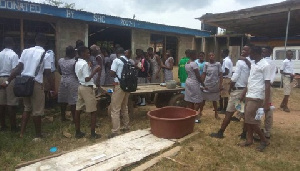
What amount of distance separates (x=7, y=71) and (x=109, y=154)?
2721mm

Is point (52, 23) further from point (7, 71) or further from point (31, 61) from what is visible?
point (31, 61)

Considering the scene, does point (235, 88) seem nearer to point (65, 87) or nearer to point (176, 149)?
point (176, 149)

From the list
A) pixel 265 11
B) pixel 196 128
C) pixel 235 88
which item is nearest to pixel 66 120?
pixel 196 128

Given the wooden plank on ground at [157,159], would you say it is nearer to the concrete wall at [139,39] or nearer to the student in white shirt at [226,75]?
the student in white shirt at [226,75]

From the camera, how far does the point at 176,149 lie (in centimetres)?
455

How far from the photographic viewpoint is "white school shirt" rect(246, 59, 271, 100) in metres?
4.43

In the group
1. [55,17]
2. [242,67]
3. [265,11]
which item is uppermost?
[265,11]

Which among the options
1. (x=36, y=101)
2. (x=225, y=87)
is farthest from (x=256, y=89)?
(x=36, y=101)

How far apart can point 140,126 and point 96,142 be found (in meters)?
1.38

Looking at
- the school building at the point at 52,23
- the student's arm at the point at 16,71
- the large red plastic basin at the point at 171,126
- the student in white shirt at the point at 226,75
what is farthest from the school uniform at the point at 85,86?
the student in white shirt at the point at 226,75

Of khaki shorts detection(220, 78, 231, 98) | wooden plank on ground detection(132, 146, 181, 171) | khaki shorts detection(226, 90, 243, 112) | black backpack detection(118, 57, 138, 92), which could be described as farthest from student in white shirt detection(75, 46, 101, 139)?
khaki shorts detection(220, 78, 231, 98)

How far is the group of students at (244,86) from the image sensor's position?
14.8 ft

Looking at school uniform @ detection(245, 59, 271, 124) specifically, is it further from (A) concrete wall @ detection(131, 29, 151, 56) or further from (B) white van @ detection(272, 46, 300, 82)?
(B) white van @ detection(272, 46, 300, 82)

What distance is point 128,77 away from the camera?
5.21 metres
